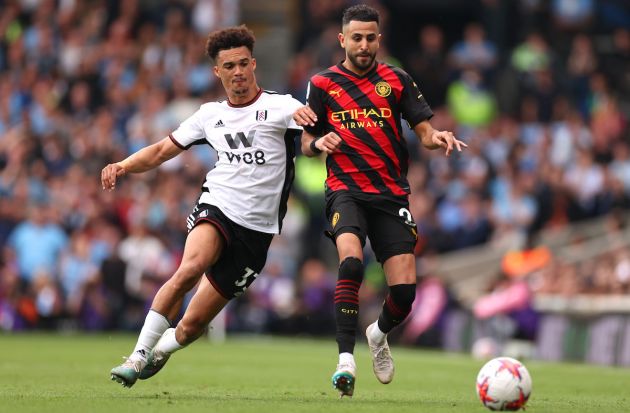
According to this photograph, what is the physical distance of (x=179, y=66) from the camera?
26547 mm

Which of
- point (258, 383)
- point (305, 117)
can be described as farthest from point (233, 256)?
point (258, 383)

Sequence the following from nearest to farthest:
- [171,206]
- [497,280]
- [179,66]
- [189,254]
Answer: [189,254], [497,280], [171,206], [179,66]

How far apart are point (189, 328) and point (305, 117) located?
6.14ft

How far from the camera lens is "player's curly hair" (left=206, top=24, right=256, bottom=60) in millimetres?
10445

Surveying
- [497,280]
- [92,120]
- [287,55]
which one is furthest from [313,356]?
[287,55]

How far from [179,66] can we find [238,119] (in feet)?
53.9

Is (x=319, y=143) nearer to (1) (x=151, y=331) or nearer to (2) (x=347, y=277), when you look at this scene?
(2) (x=347, y=277)

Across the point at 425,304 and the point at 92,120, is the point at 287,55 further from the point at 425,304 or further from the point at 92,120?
the point at 425,304

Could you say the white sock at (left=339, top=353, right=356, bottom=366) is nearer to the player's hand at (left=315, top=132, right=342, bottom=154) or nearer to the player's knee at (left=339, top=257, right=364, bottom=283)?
the player's knee at (left=339, top=257, right=364, bottom=283)

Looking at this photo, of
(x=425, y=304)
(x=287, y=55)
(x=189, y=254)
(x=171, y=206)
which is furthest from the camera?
(x=287, y=55)

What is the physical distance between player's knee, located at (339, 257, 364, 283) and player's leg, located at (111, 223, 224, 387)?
3.49 ft

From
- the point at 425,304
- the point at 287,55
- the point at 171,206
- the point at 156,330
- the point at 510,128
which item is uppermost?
the point at 287,55

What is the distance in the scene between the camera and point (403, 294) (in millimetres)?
10195

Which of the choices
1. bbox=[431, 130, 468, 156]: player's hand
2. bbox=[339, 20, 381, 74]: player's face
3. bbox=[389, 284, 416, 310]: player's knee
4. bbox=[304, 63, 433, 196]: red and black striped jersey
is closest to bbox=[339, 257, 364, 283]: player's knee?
bbox=[389, 284, 416, 310]: player's knee
